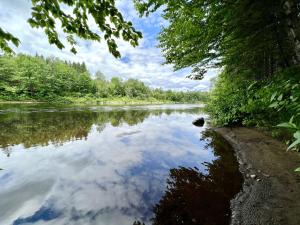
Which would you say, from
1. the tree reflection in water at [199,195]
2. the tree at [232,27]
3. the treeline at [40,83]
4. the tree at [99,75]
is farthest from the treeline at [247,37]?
the tree at [99,75]

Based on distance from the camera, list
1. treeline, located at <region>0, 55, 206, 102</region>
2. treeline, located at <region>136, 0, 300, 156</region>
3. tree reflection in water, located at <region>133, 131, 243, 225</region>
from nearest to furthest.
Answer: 1. treeline, located at <region>136, 0, 300, 156</region>
2. tree reflection in water, located at <region>133, 131, 243, 225</region>
3. treeline, located at <region>0, 55, 206, 102</region>

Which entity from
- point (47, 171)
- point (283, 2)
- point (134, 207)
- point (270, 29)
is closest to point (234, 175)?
point (134, 207)

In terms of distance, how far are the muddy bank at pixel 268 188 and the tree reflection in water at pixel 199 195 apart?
0.25m

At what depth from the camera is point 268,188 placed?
484 cm

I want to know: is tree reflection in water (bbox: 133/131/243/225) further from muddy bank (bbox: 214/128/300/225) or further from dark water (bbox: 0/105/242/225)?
muddy bank (bbox: 214/128/300/225)

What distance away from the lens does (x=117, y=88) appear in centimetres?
9256

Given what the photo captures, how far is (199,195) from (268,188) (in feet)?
5.34

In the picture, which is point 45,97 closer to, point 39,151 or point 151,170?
point 39,151

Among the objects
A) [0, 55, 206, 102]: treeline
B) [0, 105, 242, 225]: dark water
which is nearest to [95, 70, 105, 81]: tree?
[0, 55, 206, 102]: treeline

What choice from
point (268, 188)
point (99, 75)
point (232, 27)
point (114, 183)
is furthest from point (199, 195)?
point (99, 75)

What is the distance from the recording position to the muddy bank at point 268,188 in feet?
12.3

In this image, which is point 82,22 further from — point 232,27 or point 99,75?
point 99,75

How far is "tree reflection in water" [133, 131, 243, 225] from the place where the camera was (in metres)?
4.09

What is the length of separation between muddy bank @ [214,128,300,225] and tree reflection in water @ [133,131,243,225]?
0.25 metres
